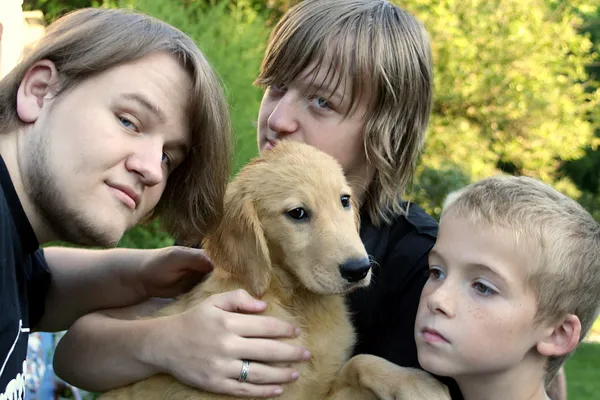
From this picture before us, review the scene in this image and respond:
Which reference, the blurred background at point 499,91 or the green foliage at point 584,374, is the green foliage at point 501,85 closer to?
the blurred background at point 499,91

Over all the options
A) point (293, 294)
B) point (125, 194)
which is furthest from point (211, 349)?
point (125, 194)

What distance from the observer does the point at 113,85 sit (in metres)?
2.75

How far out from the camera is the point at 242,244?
2.90m

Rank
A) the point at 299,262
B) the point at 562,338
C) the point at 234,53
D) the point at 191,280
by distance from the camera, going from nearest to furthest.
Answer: the point at 562,338, the point at 299,262, the point at 191,280, the point at 234,53

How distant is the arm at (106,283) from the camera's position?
3.29 meters

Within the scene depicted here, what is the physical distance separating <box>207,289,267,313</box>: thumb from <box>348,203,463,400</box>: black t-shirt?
22.1 inches

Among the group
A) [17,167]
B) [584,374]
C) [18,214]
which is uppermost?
[17,167]

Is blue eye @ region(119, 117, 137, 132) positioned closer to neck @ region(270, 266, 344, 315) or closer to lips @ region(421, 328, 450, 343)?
neck @ region(270, 266, 344, 315)

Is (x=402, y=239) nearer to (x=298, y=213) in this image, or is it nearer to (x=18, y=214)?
(x=298, y=213)

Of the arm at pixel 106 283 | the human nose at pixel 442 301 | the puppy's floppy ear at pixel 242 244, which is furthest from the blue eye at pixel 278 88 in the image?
the human nose at pixel 442 301

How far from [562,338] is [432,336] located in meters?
0.49

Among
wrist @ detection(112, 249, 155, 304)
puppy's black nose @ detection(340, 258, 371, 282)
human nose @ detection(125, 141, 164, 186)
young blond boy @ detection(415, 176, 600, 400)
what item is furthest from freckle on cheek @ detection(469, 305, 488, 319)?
wrist @ detection(112, 249, 155, 304)

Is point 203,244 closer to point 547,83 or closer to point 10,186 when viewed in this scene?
point 10,186

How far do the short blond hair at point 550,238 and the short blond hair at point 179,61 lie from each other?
103cm
